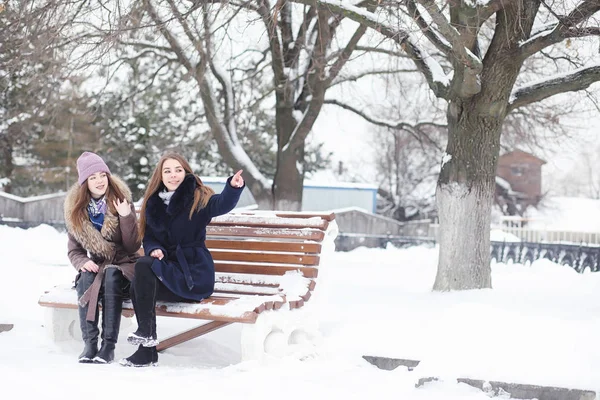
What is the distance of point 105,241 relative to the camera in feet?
17.6

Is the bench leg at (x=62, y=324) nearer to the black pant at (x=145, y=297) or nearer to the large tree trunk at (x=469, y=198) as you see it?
the black pant at (x=145, y=297)

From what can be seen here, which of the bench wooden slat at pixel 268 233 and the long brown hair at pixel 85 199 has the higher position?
the long brown hair at pixel 85 199

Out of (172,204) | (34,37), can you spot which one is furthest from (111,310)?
(34,37)

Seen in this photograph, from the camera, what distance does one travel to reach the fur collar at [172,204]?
5.32 m

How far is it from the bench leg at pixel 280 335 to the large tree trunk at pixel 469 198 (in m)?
3.08

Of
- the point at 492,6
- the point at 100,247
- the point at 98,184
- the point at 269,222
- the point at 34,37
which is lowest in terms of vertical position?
the point at 100,247

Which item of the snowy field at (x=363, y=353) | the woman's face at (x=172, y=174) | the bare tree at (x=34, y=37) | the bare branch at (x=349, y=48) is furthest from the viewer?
the bare branch at (x=349, y=48)

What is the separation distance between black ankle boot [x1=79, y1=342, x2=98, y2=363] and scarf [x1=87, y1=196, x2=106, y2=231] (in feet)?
2.94

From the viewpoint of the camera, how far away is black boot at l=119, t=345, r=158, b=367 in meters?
4.88

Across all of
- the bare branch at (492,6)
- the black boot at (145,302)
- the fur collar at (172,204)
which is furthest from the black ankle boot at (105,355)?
the bare branch at (492,6)

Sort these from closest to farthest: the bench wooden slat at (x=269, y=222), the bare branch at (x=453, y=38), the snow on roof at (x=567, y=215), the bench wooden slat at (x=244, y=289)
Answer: the bench wooden slat at (x=244, y=289), the bench wooden slat at (x=269, y=222), the bare branch at (x=453, y=38), the snow on roof at (x=567, y=215)

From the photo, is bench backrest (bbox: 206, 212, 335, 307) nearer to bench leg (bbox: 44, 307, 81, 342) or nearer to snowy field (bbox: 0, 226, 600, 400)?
snowy field (bbox: 0, 226, 600, 400)

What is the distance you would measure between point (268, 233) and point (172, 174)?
99cm

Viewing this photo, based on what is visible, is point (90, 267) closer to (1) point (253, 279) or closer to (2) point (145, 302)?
(2) point (145, 302)
